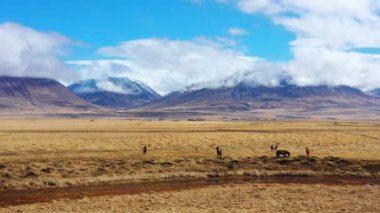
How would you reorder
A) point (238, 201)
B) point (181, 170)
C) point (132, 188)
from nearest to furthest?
point (238, 201), point (132, 188), point (181, 170)

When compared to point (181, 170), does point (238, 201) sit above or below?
below

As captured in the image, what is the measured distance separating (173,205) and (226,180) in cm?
1090

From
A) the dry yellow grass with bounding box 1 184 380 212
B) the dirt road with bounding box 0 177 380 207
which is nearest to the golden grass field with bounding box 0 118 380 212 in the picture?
the dry yellow grass with bounding box 1 184 380 212

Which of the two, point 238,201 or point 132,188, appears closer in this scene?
point 238,201

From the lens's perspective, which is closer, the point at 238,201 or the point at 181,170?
the point at 238,201

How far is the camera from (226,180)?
37.4 metres

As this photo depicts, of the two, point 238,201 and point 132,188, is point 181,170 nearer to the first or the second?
point 132,188

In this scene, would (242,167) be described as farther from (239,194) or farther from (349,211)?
(349,211)

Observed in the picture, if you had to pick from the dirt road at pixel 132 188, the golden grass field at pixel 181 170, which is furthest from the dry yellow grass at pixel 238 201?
the dirt road at pixel 132 188

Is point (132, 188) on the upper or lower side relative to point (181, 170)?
lower

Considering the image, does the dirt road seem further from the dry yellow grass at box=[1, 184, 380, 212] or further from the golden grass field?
the dry yellow grass at box=[1, 184, 380, 212]

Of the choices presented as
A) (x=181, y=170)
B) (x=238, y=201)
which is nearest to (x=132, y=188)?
(x=181, y=170)

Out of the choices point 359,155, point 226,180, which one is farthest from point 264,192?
point 359,155

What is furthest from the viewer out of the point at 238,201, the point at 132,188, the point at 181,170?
the point at 181,170
